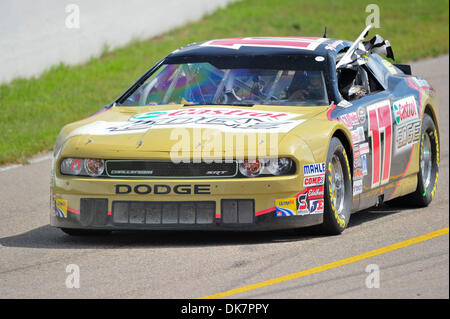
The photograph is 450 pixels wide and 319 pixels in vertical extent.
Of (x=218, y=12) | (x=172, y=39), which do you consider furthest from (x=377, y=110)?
(x=218, y=12)

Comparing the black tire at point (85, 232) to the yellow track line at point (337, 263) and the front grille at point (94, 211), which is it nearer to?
the front grille at point (94, 211)

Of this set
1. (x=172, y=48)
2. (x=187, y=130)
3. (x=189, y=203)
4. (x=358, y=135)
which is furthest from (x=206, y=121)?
(x=172, y=48)

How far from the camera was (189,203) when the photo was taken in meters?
6.88

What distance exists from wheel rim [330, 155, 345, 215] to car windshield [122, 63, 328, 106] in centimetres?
56

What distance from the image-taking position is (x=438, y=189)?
34.3ft

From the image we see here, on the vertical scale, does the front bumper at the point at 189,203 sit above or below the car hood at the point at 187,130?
below

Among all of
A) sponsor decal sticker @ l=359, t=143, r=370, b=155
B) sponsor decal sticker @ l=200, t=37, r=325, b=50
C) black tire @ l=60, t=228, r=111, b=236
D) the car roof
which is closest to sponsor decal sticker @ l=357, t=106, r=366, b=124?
sponsor decal sticker @ l=359, t=143, r=370, b=155

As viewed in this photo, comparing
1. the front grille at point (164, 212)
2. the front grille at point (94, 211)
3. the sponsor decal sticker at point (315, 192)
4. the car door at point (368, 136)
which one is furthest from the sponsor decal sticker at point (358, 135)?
the front grille at point (94, 211)

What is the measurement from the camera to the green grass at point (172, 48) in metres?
13.6

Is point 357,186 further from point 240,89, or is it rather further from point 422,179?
point 422,179

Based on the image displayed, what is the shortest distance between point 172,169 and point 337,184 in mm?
1325

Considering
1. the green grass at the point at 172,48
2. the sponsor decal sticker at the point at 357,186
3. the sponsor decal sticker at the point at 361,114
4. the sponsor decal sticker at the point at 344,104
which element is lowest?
the green grass at the point at 172,48

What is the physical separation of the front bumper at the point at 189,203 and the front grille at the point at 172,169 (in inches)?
2.0

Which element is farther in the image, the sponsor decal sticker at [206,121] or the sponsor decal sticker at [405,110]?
the sponsor decal sticker at [405,110]
